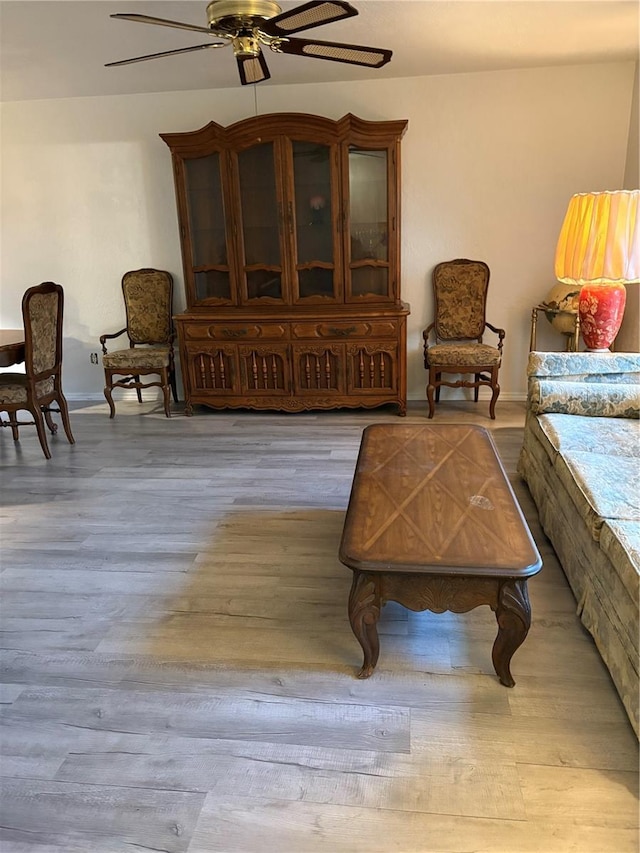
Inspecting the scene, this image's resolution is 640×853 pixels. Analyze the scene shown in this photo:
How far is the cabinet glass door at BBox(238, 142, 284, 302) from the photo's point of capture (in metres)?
4.23

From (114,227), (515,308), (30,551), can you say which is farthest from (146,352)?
(515,308)

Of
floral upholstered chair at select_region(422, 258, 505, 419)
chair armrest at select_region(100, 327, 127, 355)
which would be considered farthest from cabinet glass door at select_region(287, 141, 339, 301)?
chair armrest at select_region(100, 327, 127, 355)

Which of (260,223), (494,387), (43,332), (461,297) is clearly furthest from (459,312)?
(43,332)

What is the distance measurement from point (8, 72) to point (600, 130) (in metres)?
4.15

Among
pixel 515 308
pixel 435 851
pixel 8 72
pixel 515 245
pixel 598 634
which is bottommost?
pixel 435 851

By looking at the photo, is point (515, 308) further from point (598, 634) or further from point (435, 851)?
point (435, 851)

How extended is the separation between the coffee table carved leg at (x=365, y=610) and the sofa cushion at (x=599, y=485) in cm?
78

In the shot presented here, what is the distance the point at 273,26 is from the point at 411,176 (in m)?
2.49

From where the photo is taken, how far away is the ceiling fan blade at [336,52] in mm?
2285

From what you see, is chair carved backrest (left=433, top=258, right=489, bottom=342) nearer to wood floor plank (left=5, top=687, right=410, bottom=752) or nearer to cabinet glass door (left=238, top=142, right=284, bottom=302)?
cabinet glass door (left=238, top=142, right=284, bottom=302)

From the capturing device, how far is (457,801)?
4.65 ft

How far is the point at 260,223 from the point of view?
436 cm

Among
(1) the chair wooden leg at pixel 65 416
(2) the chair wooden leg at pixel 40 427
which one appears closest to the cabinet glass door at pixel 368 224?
(1) the chair wooden leg at pixel 65 416

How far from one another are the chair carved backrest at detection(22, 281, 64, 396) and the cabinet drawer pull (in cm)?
185
